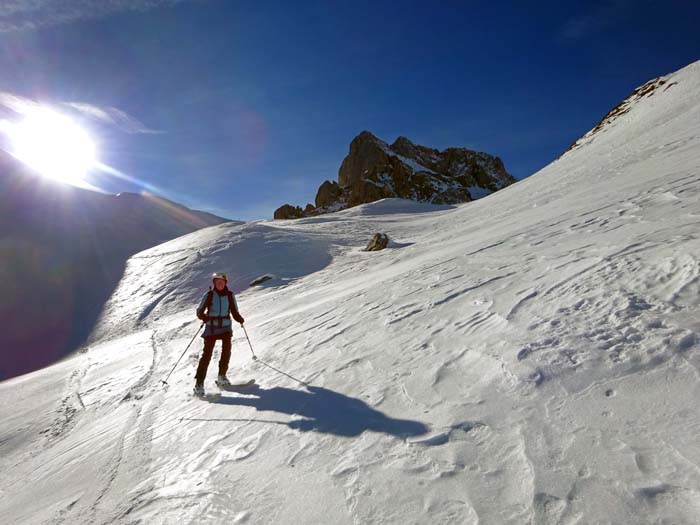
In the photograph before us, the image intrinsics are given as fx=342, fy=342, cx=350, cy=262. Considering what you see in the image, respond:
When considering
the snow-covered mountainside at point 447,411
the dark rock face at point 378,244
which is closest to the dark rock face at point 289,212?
the dark rock face at point 378,244

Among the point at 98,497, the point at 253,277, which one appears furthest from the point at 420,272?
the point at 253,277

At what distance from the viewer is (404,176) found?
11856 cm

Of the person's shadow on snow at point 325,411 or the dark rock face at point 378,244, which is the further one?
the dark rock face at point 378,244

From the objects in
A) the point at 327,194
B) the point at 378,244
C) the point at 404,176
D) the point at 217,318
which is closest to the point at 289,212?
the point at 327,194

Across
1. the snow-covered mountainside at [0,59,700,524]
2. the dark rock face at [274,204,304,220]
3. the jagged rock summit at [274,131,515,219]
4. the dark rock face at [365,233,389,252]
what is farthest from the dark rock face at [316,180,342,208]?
the snow-covered mountainside at [0,59,700,524]

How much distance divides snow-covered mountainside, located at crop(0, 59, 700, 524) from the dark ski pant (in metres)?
0.52

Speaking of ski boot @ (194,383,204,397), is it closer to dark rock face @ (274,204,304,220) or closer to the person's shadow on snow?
the person's shadow on snow

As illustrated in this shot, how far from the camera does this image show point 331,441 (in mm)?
3555

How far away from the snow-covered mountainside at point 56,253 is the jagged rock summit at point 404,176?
1690 inches

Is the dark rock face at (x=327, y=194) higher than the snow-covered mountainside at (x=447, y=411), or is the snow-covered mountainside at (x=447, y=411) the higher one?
the dark rock face at (x=327, y=194)

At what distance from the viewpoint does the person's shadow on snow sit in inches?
136

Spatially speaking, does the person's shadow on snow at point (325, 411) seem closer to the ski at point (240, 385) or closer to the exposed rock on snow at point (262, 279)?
the ski at point (240, 385)

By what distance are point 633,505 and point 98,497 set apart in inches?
188

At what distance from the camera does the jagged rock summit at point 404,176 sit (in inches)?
4348
